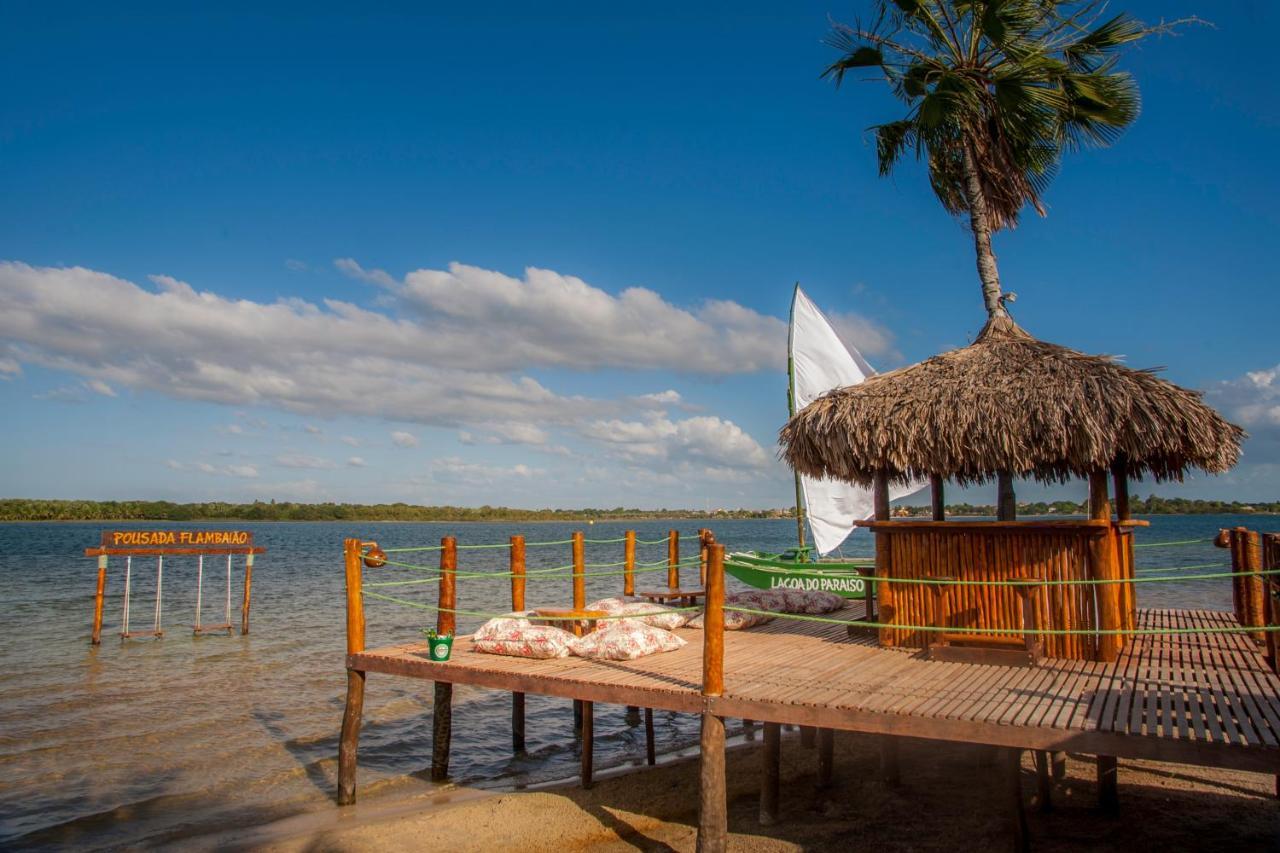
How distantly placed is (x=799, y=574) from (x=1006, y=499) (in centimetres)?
399

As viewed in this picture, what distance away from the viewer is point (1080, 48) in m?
12.6

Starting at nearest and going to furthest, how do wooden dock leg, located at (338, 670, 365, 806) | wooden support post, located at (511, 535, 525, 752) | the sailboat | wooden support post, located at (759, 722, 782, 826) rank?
wooden support post, located at (759, 722, 782, 826) < wooden dock leg, located at (338, 670, 365, 806) < wooden support post, located at (511, 535, 525, 752) < the sailboat

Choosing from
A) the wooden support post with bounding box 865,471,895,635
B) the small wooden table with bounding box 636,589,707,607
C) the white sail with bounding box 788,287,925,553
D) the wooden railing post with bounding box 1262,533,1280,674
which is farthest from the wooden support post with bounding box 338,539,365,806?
the white sail with bounding box 788,287,925,553

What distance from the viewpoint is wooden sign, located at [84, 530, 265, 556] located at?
20.9 meters

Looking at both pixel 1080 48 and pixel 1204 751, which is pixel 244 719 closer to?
pixel 1204 751

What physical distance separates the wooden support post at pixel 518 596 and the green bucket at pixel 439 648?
5.53 feet

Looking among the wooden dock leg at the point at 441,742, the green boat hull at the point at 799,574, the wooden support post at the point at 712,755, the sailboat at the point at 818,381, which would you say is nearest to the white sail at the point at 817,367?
the sailboat at the point at 818,381

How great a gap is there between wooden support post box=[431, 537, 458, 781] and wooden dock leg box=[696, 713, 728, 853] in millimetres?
3993

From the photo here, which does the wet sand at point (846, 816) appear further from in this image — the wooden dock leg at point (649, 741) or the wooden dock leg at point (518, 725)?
the wooden dock leg at point (518, 725)

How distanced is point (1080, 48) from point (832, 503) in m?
9.95

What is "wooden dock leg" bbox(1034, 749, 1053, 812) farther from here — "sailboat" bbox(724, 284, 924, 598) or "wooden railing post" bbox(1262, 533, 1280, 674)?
"sailboat" bbox(724, 284, 924, 598)

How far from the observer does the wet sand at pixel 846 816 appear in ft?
25.5

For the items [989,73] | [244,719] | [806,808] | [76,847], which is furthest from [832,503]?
[76,847]

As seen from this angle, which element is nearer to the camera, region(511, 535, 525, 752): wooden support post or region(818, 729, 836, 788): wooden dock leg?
region(818, 729, 836, 788): wooden dock leg
